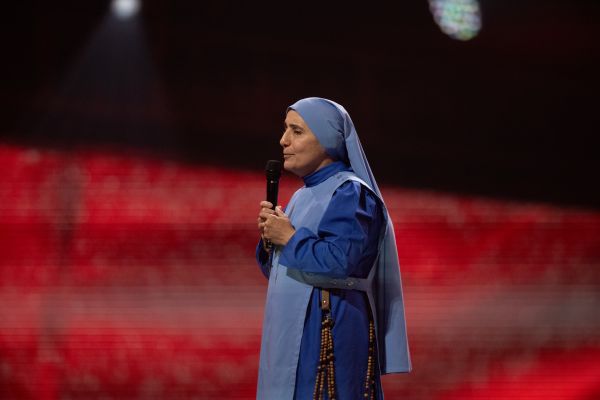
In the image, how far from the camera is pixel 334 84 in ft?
12.1

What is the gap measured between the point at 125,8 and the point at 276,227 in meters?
2.00

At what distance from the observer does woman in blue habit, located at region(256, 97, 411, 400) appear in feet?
7.07

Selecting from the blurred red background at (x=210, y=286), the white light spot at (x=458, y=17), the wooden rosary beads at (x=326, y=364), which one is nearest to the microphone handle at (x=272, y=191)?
the wooden rosary beads at (x=326, y=364)

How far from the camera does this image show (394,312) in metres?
2.38

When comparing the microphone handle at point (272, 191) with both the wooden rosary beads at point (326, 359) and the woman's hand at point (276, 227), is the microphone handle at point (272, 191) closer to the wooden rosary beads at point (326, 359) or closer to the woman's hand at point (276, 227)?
the woman's hand at point (276, 227)

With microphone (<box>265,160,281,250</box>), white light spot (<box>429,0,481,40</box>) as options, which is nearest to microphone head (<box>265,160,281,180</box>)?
microphone (<box>265,160,281,250</box>)

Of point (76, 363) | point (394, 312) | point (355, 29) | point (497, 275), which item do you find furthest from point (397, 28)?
point (76, 363)

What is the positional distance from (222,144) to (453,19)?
3.95 feet

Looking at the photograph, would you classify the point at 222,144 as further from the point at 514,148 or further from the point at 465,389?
the point at 465,389

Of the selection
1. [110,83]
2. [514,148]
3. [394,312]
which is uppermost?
[110,83]

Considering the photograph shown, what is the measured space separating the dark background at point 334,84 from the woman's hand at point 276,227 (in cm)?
146

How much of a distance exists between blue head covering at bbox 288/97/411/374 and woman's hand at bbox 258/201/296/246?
27cm

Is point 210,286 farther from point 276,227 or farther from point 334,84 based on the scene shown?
point 276,227

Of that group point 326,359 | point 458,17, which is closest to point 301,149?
point 326,359
